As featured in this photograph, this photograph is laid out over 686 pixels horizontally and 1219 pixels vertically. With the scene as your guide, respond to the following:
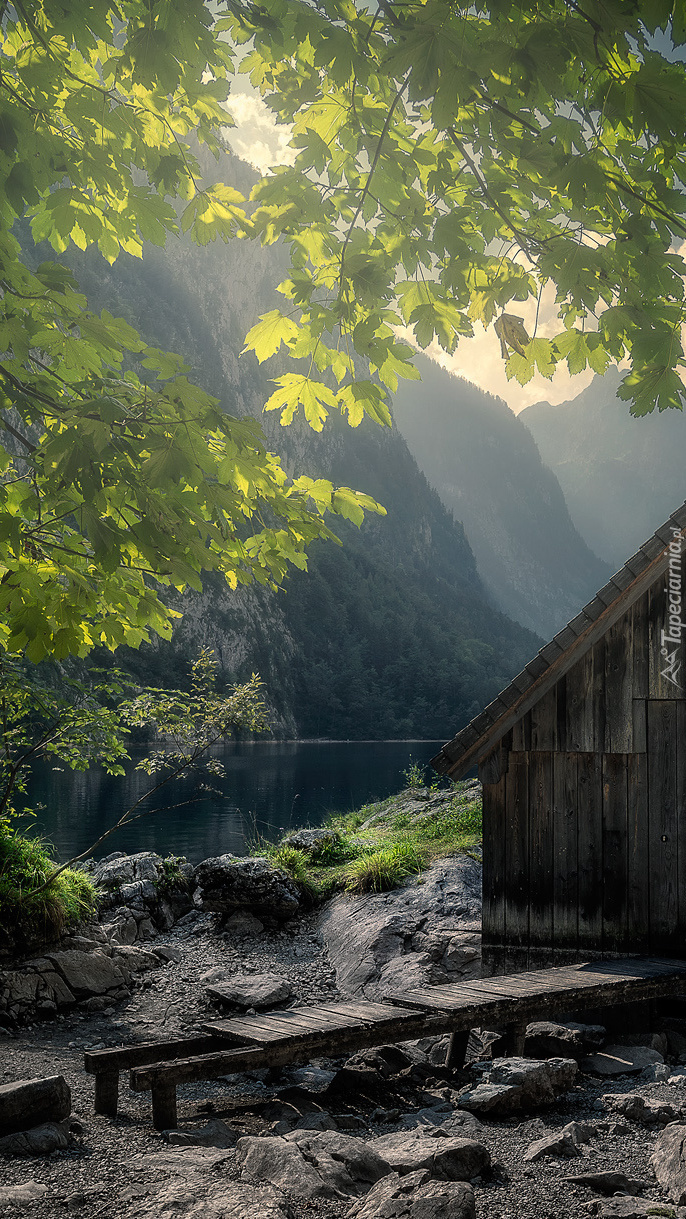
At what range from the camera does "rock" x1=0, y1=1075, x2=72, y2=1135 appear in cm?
525

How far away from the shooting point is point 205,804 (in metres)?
40.3

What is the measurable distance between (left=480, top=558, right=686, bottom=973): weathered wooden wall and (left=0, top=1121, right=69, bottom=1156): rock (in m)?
5.38

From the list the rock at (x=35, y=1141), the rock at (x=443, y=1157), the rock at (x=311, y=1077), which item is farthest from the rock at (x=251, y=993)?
the rock at (x=443, y=1157)

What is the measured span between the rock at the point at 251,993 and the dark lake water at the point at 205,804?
20.7 ft

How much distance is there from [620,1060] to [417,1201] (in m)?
3.86

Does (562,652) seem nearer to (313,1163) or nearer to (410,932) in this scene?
(410,932)

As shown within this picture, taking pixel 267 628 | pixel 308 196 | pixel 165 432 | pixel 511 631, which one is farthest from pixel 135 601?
pixel 511 631

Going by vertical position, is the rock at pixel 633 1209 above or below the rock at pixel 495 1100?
above

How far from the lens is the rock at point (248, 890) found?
44.1 feet

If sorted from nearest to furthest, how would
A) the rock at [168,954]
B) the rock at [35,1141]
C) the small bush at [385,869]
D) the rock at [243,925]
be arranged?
the rock at [35,1141]
the rock at [168,954]
the small bush at [385,869]
the rock at [243,925]

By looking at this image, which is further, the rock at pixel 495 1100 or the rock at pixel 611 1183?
the rock at pixel 495 1100

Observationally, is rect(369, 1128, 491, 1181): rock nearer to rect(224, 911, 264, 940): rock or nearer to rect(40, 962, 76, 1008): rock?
rect(40, 962, 76, 1008): rock

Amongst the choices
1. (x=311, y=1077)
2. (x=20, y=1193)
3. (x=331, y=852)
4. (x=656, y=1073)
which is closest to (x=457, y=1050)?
(x=311, y=1077)

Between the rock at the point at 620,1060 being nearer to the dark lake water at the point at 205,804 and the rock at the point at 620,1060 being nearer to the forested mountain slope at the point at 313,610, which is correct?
the dark lake water at the point at 205,804
